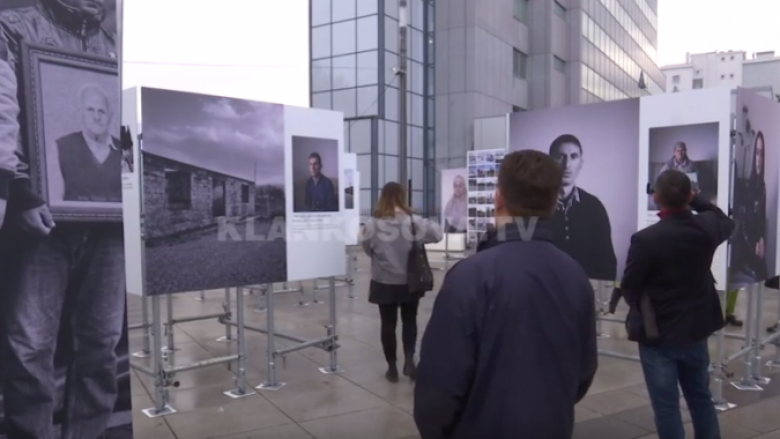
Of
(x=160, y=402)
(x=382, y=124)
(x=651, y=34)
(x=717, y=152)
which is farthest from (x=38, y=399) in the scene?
(x=651, y=34)

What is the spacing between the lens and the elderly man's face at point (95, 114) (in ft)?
7.30

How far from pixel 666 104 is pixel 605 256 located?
4.94 feet

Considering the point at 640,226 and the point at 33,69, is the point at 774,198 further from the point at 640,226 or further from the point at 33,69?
the point at 33,69

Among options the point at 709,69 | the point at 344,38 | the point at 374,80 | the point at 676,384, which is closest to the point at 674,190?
the point at 676,384

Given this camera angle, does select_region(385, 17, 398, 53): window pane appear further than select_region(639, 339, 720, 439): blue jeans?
Yes

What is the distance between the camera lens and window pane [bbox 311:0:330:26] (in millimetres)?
28422

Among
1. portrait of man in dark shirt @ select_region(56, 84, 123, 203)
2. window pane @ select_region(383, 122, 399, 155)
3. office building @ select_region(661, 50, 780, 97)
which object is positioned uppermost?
office building @ select_region(661, 50, 780, 97)

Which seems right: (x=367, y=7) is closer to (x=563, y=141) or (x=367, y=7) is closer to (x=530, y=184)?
(x=563, y=141)

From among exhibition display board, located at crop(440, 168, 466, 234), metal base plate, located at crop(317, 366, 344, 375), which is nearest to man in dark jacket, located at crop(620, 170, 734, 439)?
metal base plate, located at crop(317, 366, 344, 375)

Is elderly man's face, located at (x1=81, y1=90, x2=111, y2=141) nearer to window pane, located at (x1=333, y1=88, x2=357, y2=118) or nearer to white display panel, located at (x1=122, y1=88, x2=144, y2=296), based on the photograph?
white display panel, located at (x1=122, y1=88, x2=144, y2=296)

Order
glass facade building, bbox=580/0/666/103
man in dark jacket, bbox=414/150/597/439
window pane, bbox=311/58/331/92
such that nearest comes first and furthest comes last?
man in dark jacket, bbox=414/150/597/439 → window pane, bbox=311/58/331/92 → glass facade building, bbox=580/0/666/103

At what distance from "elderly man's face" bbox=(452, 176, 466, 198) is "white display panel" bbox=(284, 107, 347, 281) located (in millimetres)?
11451

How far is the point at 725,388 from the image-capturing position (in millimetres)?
5898

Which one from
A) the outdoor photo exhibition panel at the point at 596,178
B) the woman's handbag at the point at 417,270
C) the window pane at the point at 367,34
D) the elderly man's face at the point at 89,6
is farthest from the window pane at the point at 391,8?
the elderly man's face at the point at 89,6
